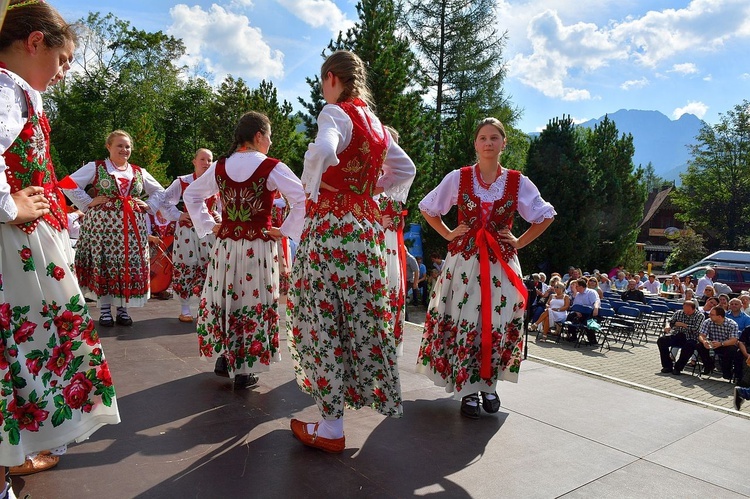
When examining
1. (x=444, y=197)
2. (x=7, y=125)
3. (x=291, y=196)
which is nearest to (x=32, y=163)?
(x=7, y=125)

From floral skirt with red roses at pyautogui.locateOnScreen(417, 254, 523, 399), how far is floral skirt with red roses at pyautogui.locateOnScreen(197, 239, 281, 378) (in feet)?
3.77

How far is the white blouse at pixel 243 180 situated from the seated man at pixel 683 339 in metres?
8.04

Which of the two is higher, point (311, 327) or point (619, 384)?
point (311, 327)

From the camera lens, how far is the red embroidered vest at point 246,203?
3.63 metres

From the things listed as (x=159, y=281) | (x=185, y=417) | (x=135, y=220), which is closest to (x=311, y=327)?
(x=185, y=417)

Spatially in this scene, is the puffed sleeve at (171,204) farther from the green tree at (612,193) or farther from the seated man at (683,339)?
the green tree at (612,193)

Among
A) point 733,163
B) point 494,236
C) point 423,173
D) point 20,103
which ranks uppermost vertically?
point 733,163

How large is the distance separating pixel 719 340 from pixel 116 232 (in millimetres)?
8668

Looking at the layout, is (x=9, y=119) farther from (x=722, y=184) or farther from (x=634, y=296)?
(x=722, y=184)

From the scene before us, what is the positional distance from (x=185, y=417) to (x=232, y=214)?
136cm

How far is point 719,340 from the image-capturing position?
8.49 metres

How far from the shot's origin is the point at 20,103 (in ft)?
6.13

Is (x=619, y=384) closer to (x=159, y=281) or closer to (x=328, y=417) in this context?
(x=328, y=417)

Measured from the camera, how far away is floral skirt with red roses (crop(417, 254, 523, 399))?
3.46 meters
